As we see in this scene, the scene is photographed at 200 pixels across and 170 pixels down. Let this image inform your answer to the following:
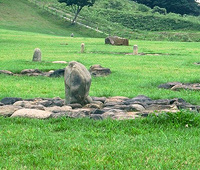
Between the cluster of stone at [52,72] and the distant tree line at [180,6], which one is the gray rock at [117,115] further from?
the distant tree line at [180,6]

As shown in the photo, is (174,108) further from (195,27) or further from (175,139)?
(195,27)

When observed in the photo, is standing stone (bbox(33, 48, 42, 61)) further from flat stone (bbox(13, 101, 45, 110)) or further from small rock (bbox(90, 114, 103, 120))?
small rock (bbox(90, 114, 103, 120))

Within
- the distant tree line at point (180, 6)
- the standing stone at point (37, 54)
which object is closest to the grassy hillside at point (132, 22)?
the distant tree line at point (180, 6)

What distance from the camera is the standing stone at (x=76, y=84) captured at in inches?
443

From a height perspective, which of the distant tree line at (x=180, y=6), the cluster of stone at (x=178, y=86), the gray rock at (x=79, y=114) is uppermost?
the gray rock at (x=79, y=114)

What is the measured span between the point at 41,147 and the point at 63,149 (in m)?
0.45

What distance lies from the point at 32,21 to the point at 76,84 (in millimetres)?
61548

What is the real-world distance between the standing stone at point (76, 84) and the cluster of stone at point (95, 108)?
19 cm

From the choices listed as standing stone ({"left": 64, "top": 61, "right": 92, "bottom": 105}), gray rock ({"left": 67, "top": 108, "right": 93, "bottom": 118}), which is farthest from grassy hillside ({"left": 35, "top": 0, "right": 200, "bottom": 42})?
gray rock ({"left": 67, "top": 108, "right": 93, "bottom": 118})

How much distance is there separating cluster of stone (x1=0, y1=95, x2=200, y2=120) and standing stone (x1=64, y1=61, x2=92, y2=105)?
0.19 metres

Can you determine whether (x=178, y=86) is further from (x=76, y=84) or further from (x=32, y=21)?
(x=32, y=21)

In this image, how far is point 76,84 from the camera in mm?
11305

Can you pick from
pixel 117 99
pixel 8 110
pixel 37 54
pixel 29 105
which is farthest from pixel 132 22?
pixel 8 110

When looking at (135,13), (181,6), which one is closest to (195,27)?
(135,13)
